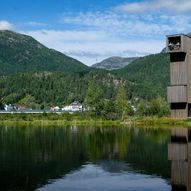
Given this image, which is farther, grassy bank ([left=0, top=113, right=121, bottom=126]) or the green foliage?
the green foliage

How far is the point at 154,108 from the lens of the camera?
103 meters

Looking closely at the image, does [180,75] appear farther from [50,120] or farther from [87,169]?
[87,169]

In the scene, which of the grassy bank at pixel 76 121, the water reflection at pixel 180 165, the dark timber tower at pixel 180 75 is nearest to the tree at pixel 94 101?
the grassy bank at pixel 76 121

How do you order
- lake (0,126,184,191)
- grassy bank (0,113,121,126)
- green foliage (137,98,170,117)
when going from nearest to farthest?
lake (0,126,184,191), grassy bank (0,113,121,126), green foliage (137,98,170,117)

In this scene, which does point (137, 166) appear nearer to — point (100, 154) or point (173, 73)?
point (100, 154)

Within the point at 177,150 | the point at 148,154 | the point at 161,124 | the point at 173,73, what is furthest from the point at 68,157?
the point at 173,73

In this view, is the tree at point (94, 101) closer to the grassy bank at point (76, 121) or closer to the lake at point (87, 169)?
the grassy bank at point (76, 121)

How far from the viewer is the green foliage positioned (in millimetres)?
100375

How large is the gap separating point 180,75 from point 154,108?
20690mm

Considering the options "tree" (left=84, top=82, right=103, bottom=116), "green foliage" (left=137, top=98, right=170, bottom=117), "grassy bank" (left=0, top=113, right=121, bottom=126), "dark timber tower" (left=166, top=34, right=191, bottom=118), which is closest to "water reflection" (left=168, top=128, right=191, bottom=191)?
"dark timber tower" (left=166, top=34, right=191, bottom=118)

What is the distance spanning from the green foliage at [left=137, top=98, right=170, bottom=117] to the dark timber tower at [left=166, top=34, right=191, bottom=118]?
1389 centimetres

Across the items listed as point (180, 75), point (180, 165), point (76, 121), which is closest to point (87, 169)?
point (180, 165)

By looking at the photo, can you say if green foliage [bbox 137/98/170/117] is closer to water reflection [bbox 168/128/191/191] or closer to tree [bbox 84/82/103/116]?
tree [bbox 84/82/103/116]

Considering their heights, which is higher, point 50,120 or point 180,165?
point 50,120
